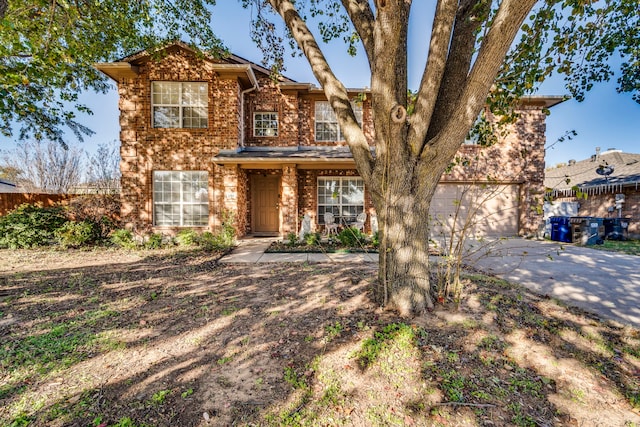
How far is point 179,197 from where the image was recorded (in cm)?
995

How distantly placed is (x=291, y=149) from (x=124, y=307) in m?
8.26

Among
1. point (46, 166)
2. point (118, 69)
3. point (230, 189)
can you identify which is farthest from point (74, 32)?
point (46, 166)

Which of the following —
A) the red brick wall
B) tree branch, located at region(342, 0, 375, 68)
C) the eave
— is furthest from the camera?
the red brick wall

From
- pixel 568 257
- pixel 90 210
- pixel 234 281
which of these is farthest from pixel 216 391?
pixel 90 210

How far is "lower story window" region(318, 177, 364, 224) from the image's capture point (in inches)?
442

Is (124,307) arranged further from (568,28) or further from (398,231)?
(568,28)

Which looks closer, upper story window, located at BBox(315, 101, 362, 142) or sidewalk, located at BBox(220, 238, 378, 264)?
sidewalk, located at BBox(220, 238, 378, 264)

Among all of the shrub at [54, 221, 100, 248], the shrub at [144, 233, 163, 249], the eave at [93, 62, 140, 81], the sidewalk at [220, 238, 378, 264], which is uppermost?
the eave at [93, 62, 140, 81]

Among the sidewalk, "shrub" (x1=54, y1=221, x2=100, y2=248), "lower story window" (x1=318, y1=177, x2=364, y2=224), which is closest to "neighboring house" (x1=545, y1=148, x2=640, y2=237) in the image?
"lower story window" (x1=318, y1=177, x2=364, y2=224)

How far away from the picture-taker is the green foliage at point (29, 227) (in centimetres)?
846

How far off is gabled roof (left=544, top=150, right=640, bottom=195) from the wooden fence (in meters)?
19.7

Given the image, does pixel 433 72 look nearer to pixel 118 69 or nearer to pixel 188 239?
pixel 188 239

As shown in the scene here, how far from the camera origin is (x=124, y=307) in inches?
153

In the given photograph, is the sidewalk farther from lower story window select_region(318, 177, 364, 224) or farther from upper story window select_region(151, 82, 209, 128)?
upper story window select_region(151, 82, 209, 128)
